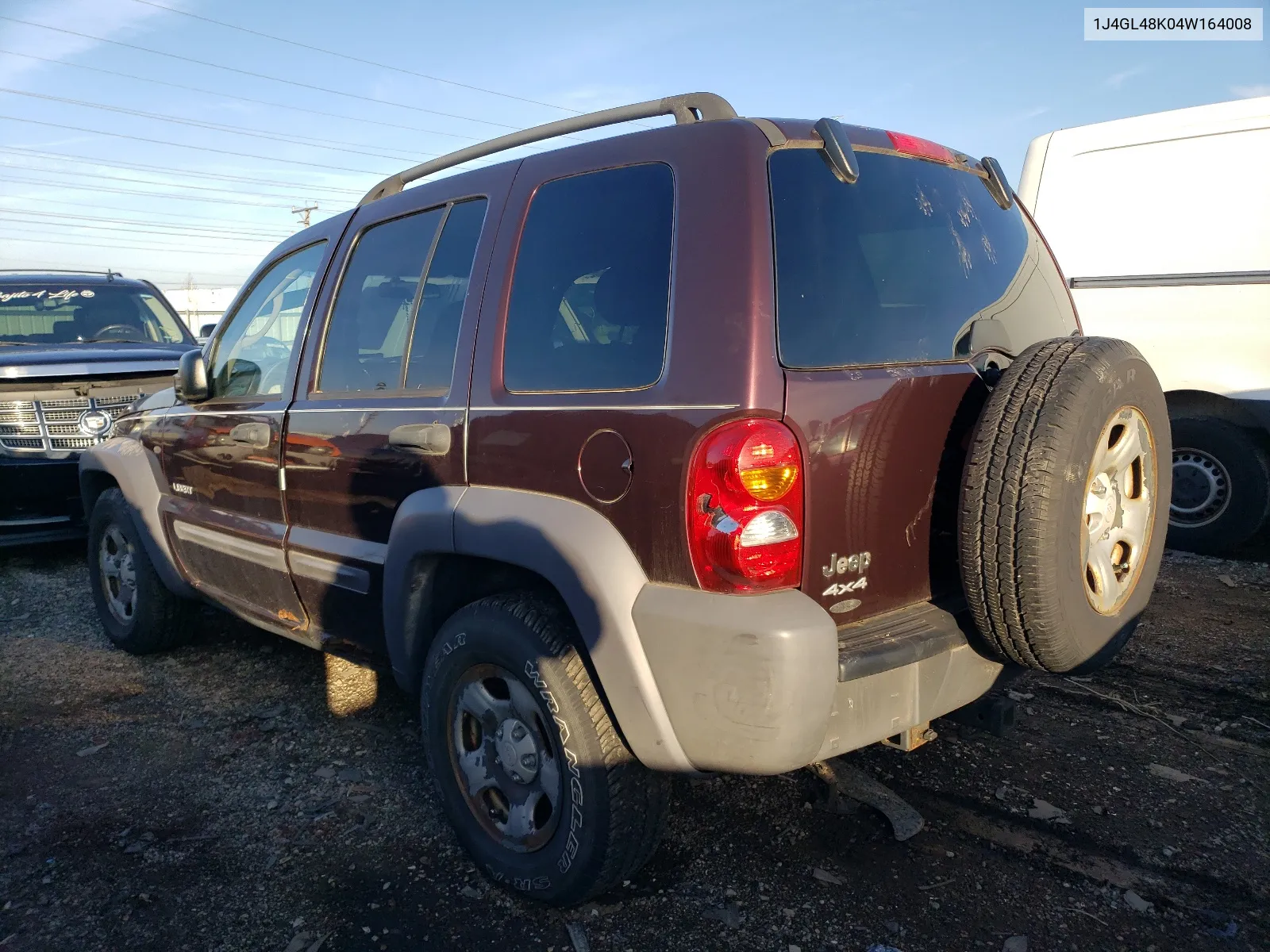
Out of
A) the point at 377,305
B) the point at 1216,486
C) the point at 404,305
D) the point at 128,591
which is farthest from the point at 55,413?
the point at 1216,486

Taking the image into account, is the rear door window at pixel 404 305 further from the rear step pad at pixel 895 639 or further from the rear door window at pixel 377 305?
the rear step pad at pixel 895 639

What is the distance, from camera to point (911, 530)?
2305 millimetres

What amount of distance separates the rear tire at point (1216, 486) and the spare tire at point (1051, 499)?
3.31 m

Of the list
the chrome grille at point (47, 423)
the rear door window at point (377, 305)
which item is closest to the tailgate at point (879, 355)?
the rear door window at point (377, 305)

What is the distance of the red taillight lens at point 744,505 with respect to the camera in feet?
6.57

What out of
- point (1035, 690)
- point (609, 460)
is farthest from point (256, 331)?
point (1035, 690)

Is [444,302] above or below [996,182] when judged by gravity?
below

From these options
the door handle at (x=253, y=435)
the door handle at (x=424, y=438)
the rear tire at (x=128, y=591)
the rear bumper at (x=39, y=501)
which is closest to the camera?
the door handle at (x=424, y=438)

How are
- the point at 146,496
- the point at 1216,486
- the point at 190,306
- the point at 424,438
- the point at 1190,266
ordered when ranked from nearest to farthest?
the point at 424,438, the point at 146,496, the point at 1190,266, the point at 1216,486, the point at 190,306

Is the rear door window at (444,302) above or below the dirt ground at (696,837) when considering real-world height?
above

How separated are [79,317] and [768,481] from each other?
6.79 metres

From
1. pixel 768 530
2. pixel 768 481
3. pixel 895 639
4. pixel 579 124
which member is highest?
pixel 579 124

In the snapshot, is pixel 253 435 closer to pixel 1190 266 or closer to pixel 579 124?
pixel 579 124

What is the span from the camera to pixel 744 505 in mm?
2012
